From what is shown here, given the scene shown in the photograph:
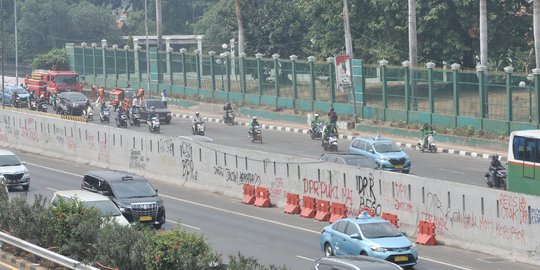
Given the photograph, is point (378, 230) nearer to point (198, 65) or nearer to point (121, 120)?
point (121, 120)

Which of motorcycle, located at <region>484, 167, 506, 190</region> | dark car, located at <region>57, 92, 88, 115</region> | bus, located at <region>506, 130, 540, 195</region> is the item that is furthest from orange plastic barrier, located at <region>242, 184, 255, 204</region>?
dark car, located at <region>57, 92, 88, 115</region>

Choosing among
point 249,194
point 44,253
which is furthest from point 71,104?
point 44,253

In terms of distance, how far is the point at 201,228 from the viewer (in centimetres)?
3250

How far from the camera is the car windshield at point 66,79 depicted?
75.2 meters

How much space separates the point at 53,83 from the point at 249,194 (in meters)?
40.1

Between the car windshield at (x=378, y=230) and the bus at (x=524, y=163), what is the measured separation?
8.62 meters

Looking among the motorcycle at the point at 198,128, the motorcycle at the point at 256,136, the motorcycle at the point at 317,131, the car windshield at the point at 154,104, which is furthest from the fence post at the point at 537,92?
the car windshield at the point at 154,104

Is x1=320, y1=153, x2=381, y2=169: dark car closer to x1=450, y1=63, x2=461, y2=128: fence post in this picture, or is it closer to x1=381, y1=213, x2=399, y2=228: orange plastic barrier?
x1=381, y1=213, x2=399, y2=228: orange plastic barrier

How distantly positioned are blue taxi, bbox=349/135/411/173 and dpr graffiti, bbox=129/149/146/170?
8510mm

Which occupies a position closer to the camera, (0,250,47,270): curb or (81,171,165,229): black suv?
(0,250,47,270): curb

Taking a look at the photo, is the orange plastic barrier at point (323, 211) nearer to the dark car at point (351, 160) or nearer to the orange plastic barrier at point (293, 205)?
the orange plastic barrier at point (293, 205)

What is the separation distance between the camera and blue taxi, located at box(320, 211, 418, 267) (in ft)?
83.9

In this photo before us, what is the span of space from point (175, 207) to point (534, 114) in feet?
68.9

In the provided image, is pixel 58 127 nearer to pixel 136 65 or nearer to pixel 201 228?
pixel 201 228
